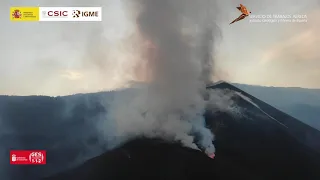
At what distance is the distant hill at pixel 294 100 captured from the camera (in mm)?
2023

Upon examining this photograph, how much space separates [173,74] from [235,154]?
0.54 m

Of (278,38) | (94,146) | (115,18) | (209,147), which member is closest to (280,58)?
(278,38)

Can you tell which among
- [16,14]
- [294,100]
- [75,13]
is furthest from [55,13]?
[294,100]

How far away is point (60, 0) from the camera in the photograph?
2.07 metres

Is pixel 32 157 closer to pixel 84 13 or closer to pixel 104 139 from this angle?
pixel 104 139

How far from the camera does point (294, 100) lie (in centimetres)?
203

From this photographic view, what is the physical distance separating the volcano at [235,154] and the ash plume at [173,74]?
0.21ft

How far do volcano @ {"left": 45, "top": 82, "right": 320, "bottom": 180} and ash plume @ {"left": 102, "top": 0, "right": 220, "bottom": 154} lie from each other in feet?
0.21

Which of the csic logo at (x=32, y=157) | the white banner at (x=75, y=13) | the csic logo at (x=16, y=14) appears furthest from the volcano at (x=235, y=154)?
the csic logo at (x=16, y=14)

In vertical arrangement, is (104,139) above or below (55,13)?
below

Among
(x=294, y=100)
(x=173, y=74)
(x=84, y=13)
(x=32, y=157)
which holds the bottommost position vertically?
(x=32, y=157)

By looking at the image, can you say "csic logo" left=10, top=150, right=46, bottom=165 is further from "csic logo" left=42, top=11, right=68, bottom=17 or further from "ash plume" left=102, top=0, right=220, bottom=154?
"csic logo" left=42, top=11, right=68, bottom=17

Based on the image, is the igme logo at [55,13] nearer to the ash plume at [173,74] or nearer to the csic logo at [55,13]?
the csic logo at [55,13]

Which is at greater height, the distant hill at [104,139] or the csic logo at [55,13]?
the csic logo at [55,13]
